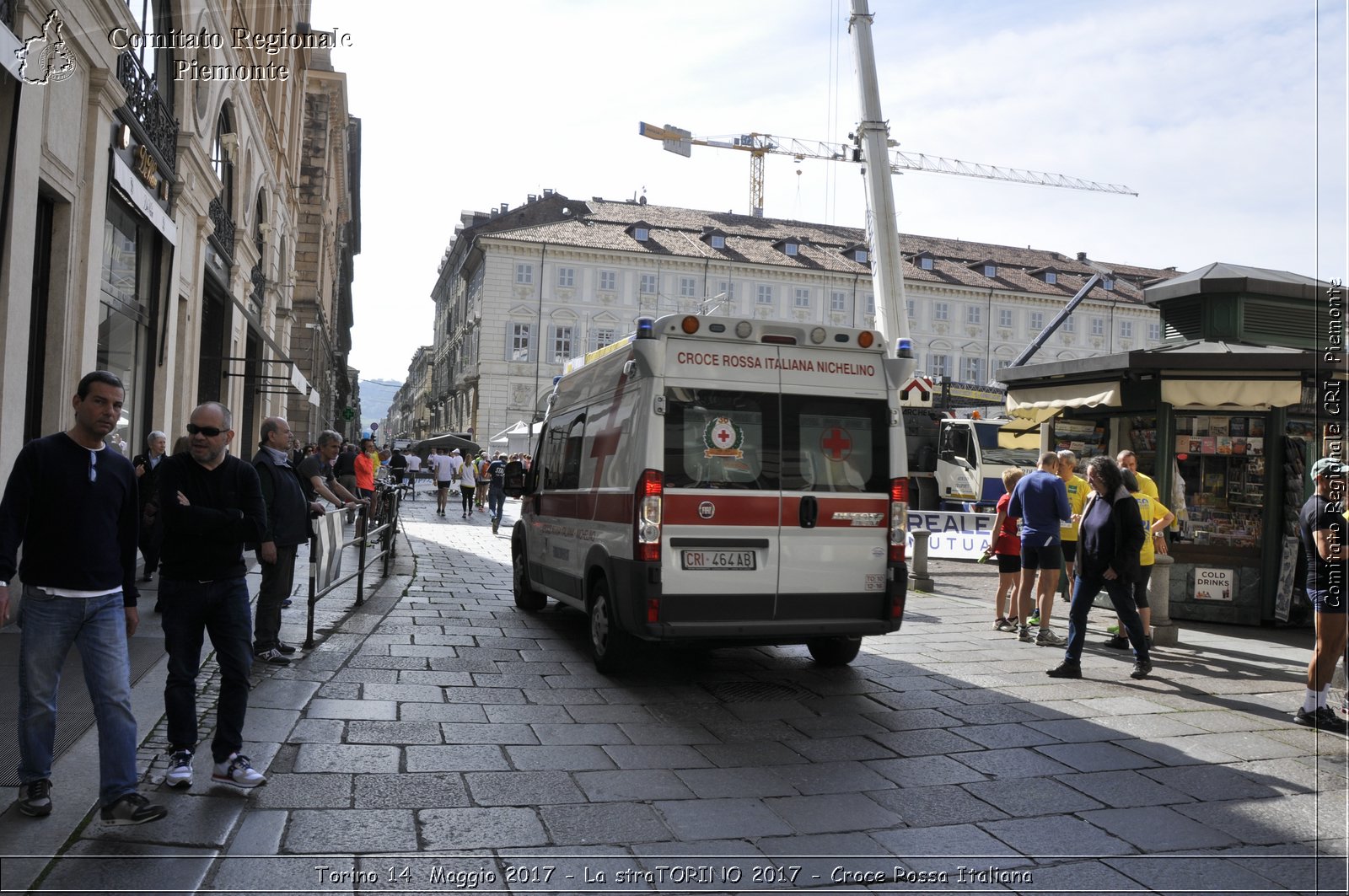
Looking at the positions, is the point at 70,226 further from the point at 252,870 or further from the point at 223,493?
the point at 252,870

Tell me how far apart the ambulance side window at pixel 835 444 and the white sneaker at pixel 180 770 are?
13.4ft

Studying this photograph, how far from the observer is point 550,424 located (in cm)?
1007

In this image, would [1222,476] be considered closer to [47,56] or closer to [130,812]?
[130,812]

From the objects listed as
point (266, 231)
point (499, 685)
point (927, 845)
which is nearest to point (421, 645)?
point (499, 685)

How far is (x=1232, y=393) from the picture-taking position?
10.3 metres

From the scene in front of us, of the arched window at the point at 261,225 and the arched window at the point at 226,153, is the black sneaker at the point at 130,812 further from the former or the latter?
the arched window at the point at 261,225

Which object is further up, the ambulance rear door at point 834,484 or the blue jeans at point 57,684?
the ambulance rear door at point 834,484

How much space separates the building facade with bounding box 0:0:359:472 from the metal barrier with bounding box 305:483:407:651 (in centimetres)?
→ 184

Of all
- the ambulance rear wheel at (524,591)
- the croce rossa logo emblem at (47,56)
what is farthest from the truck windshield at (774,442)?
the croce rossa logo emblem at (47,56)

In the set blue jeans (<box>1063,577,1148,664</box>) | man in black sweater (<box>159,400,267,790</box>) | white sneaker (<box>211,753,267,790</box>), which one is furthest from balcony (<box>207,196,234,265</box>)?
blue jeans (<box>1063,577,1148,664</box>)

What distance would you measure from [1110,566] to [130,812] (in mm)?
6630

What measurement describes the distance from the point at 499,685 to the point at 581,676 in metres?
0.68

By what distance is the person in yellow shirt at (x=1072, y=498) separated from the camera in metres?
9.98

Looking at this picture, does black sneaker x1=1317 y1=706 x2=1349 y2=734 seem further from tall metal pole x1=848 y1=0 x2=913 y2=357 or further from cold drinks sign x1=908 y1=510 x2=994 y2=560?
tall metal pole x1=848 y1=0 x2=913 y2=357
